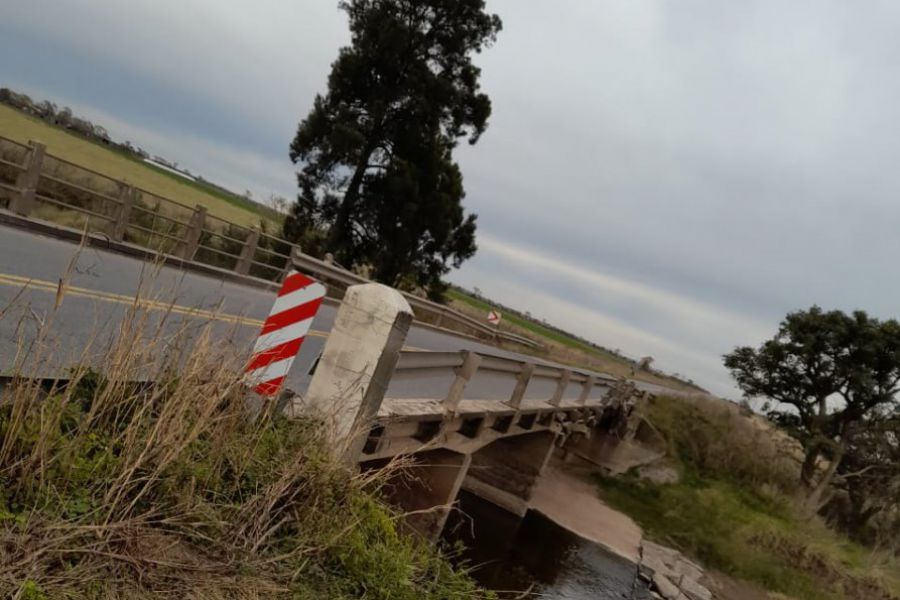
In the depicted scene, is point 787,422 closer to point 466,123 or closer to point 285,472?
point 466,123

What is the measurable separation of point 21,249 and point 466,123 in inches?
785

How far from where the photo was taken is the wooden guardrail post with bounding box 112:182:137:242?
13.1m

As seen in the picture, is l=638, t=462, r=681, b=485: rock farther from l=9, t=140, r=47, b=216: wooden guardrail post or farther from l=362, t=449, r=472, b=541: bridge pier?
l=9, t=140, r=47, b=216: wooden guardrail post

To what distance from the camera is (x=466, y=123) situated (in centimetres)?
2722

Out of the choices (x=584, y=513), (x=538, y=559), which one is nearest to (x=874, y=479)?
(x=584, y=513)

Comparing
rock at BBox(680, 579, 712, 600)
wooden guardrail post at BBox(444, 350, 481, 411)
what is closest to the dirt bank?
rock at BBox(680, 579, 712, 600)

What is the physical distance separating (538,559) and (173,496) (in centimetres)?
1292

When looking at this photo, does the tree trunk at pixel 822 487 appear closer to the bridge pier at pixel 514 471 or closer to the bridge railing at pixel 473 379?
the bridge pier at pixel 514 471

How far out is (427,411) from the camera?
335 inches

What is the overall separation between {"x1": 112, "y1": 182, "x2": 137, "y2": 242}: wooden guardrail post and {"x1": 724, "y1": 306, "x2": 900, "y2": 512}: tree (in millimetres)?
28649

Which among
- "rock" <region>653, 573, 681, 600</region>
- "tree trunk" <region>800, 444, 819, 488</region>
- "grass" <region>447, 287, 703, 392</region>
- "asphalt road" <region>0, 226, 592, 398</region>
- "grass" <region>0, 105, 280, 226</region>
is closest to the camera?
"asphalt road" <region>0, 226, 592, 398</region>

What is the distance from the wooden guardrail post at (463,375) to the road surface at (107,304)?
48cm

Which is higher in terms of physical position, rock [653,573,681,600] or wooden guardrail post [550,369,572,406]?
wooden guardrail post [550,369,572,406]

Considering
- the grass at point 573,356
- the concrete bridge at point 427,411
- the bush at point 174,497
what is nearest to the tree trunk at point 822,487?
the grass at point 573,356
